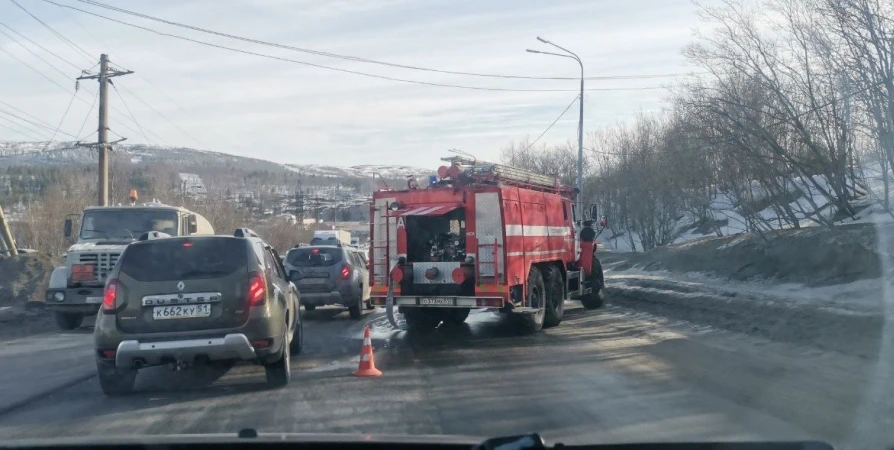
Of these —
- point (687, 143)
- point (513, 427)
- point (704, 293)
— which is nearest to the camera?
point (513, 427)

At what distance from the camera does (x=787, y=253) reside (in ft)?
69.9

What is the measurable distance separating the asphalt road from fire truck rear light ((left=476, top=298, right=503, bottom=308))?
0.64m

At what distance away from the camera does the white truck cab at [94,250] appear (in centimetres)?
1617

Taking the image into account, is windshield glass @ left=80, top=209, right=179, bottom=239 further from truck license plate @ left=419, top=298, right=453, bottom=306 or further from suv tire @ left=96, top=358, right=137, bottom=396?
suv tire @ left=96, top=358, right=137, bottom=396

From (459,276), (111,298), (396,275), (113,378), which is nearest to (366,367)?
(113,378)

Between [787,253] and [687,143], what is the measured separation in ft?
17.7

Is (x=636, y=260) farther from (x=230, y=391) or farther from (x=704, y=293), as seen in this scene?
(x=230, y=391)

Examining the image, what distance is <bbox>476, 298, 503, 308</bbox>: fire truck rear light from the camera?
13.3m

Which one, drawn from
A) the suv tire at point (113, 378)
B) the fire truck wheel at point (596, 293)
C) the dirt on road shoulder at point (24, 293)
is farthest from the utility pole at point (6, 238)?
the suv tire at point (113, 378)

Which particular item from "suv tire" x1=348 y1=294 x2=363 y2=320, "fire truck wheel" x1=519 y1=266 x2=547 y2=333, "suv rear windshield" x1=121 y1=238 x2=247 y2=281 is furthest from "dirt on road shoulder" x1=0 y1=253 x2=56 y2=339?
"fire truck wheel" x1=519 y1=266 x2=547 y2=333

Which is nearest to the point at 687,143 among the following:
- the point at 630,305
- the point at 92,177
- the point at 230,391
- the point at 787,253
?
the point at 787,253

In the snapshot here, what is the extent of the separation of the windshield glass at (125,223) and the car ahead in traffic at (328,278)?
110 inches

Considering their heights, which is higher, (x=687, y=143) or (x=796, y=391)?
(x=687, y=143)

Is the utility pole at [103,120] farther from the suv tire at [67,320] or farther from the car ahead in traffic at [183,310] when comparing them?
the car ahead in traffic at [183,310]
